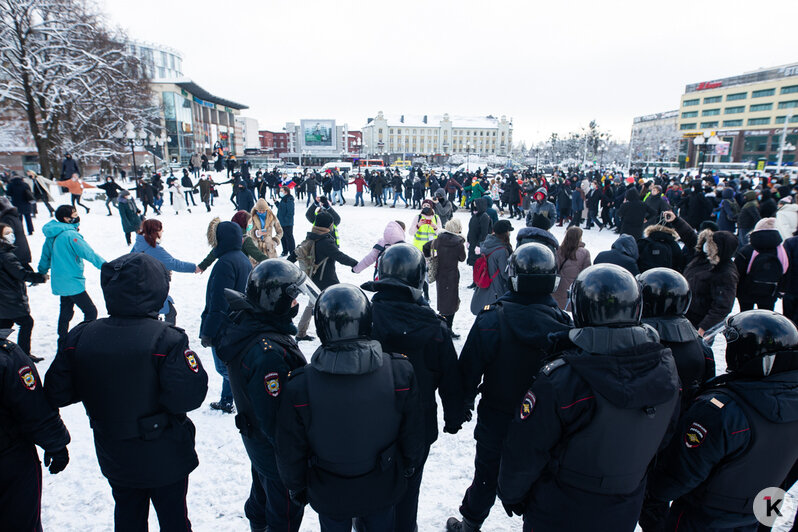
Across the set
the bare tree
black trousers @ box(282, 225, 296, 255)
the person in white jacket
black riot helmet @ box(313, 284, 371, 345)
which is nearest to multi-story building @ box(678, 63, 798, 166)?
the person in white jacket

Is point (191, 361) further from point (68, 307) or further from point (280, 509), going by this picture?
point (68, 307)

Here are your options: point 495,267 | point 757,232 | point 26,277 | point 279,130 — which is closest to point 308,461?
point 495,267

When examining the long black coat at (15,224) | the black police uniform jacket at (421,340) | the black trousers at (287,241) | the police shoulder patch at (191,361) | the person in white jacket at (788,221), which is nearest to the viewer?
the police shoulder patch at (191,361)

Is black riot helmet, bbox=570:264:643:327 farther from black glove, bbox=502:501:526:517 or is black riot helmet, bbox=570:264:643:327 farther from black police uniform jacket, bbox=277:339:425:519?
black glove, bbox=502:501:526:517

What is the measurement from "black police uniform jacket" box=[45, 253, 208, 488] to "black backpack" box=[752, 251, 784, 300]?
18.4 ft

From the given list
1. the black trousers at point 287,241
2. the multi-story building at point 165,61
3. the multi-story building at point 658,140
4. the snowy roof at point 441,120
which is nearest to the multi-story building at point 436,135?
the snowy roof at point 441,120

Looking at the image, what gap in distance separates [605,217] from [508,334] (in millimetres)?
14810

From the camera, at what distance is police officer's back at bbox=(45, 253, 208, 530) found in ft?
6.68

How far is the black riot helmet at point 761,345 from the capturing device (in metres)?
1.69

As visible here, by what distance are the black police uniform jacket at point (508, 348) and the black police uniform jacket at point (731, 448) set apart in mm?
693

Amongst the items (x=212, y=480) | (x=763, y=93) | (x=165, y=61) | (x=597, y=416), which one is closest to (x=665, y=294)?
(x=597, y=416)

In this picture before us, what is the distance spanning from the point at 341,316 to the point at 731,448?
160 cm

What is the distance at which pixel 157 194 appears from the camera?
1659cm

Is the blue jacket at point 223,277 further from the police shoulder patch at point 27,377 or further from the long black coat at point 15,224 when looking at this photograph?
the long black coat at point 15,224
